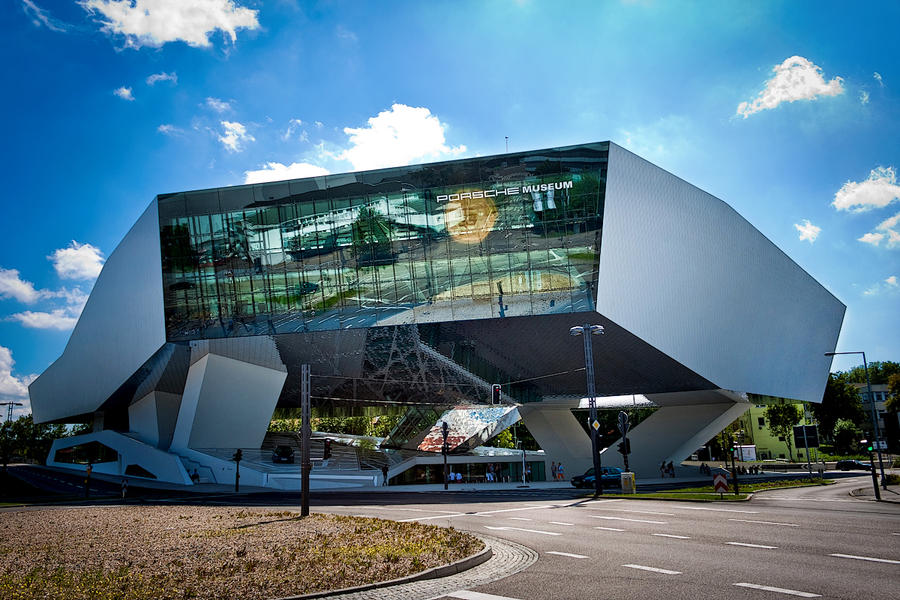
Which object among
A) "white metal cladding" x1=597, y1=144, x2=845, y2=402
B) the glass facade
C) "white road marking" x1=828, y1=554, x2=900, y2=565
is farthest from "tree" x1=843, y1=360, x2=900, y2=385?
"white road marking" x1=828, y1=554, x2=900, y2=565

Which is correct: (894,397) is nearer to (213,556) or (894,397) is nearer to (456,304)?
(456,304)

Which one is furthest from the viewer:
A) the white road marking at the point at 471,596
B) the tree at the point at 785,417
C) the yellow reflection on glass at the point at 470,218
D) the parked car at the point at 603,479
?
the tree at the point at 785,417

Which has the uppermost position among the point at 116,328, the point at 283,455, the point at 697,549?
the point at 116,328

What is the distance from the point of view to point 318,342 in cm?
4262

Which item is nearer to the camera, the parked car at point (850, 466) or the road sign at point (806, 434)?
the road sign at point (806, 434)

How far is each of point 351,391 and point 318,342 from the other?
8.68 metres

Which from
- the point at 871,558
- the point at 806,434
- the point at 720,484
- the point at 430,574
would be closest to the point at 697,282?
the point at 806,434

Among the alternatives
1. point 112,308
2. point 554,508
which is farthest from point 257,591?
point 112,308

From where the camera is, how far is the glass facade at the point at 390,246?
36.7 meters

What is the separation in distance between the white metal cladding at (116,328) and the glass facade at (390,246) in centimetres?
203

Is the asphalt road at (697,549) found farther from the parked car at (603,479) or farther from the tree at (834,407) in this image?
the tree at (834,407)

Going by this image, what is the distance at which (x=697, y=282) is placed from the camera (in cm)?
4047

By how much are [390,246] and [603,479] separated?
718 inches

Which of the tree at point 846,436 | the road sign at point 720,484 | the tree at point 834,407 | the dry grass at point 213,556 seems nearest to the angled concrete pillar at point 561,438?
the road sign at point 720,484
